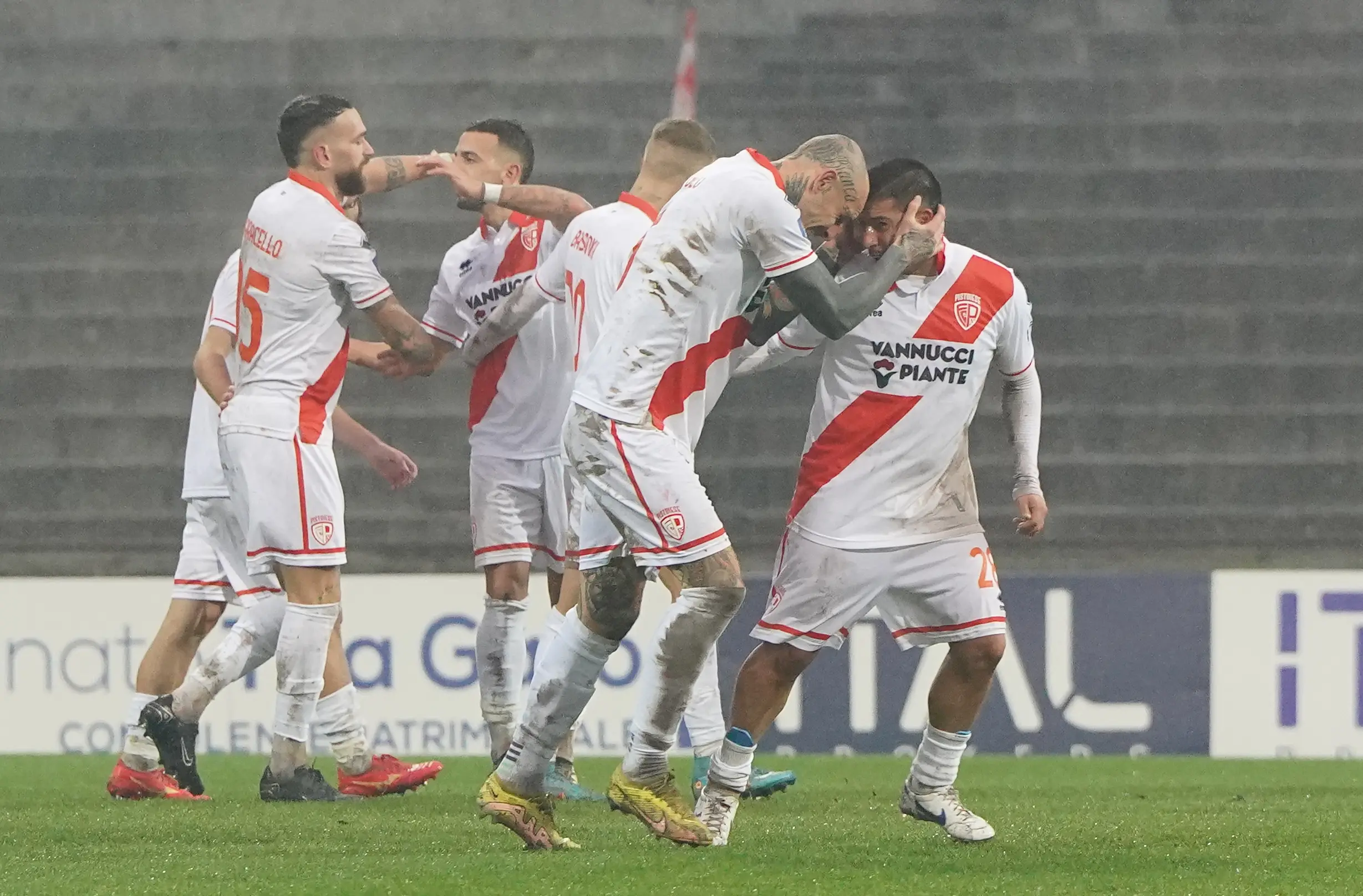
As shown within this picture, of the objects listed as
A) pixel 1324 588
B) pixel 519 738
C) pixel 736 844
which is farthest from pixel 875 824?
pixel 1324 588

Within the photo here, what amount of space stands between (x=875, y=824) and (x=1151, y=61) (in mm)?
6682

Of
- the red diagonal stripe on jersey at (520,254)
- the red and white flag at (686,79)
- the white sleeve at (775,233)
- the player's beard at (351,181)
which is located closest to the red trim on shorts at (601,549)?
the white sleeve at (775,233)

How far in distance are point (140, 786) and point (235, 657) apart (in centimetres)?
52

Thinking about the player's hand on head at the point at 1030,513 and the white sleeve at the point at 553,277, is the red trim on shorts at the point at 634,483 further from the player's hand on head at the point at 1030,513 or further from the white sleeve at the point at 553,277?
the white sleeve at the point at 553,277

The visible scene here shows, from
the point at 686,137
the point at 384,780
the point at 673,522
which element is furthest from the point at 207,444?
the point at 673,522

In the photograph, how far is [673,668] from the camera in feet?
15.8

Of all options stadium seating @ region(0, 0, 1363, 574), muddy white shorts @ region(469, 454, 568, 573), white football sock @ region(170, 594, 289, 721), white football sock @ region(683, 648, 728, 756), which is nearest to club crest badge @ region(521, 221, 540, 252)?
muddy white shorts @ region(469, 454, 568, 573)

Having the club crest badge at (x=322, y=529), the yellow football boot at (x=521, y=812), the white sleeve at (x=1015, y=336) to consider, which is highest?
the white sleeve at (x=1015, y=336)

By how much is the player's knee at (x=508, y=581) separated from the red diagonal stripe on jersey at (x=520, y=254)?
1.00m

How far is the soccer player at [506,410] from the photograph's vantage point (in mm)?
7168

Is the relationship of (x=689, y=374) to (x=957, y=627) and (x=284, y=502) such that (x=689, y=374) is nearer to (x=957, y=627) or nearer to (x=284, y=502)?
(x=957, y=627)

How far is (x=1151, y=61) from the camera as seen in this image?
11.5 meters

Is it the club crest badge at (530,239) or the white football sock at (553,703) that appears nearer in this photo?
the white football sock at (553,703)

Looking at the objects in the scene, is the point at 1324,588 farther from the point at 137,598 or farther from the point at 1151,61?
the point at 137,598
